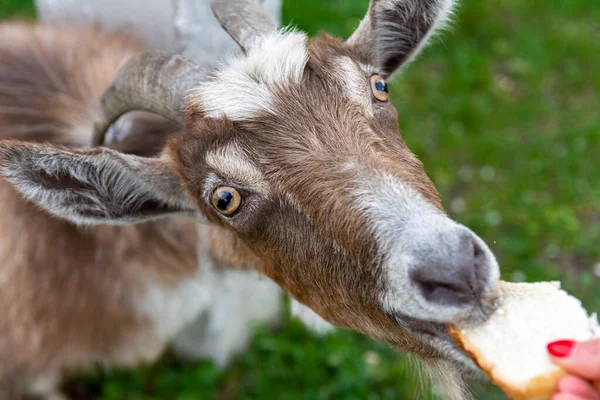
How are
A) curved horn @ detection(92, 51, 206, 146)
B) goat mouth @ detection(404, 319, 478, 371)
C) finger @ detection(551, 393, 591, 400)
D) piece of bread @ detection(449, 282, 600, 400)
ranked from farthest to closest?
curved horn @ detection(92, 51, 206, 146) < goat mouth @ detection(404, 319, 478, 371) < piece of bread @ detection(449, 282, 600, 400) < finger @ detection(551, 393, 591, 400)

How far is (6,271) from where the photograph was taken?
381 cm

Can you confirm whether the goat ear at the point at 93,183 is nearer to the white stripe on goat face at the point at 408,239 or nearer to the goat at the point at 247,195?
the goat at the point at 247,195

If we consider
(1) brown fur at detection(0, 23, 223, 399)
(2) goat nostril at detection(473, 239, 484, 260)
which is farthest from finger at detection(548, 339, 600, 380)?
(1) brown fur at detection(0, 23, 223, 399)

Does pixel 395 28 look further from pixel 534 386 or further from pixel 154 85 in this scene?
pixel 534 386

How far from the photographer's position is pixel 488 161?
5887mm

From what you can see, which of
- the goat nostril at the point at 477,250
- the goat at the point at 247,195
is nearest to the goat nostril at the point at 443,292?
the goat at the point at 247,195

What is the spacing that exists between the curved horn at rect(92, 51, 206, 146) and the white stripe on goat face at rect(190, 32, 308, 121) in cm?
14

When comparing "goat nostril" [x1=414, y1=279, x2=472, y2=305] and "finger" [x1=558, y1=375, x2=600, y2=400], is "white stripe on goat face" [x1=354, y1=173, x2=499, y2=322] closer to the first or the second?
"goat nostril" [x1=414, y1=279, x2=472, y2=305]

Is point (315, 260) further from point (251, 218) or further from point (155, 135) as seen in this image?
point (155, 135)

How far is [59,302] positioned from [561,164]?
4333 mm

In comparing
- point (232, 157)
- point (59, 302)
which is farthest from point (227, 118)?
point (59, 302)

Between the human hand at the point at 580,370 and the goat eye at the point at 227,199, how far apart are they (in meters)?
1.29

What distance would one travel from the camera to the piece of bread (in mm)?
2086

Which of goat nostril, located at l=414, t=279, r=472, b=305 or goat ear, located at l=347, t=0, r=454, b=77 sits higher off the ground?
goat ear, located at l=347, t=0, r=454, b=77
